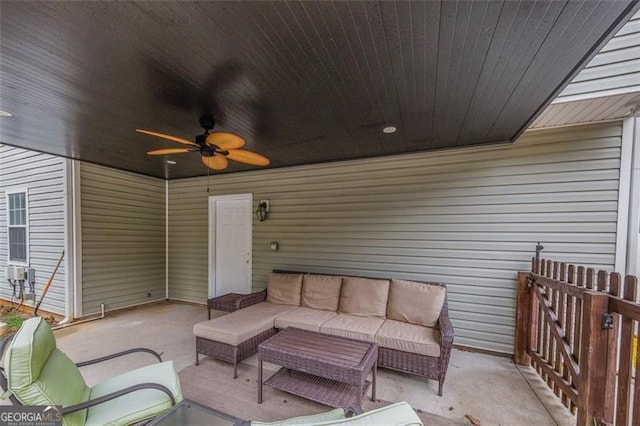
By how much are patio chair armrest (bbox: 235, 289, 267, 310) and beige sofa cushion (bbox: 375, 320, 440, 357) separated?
1.99m

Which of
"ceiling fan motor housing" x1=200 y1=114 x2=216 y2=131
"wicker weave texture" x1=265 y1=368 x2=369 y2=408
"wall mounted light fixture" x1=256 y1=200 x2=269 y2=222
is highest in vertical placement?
"ceiling fan motor housing" x1=200 y1=114 x2=216 y2=131

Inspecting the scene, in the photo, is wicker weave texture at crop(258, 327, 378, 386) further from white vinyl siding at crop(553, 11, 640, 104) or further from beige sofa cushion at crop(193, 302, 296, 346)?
white vinyl siding at crop(553, 11, 640, 104)

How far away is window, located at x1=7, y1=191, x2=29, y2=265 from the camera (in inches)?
206

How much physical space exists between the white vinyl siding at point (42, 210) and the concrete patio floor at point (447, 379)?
1094 millimetres

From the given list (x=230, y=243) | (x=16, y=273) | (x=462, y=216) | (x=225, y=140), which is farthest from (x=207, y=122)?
(x=16, y=273)

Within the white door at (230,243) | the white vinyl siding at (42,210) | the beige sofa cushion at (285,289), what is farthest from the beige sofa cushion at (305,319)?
the white vinyl siding at (42,210)

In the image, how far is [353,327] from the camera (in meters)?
3.11

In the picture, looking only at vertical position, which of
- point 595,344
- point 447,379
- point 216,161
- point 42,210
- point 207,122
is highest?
point 207,122

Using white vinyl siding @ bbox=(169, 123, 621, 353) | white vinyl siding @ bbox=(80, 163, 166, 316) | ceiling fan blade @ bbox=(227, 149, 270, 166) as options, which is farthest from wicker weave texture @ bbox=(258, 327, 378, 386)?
white vinyl siding @ bbox=(80, 163, 166, 316)

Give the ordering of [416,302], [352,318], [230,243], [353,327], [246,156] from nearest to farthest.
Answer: [246,156], [353,327], [416,302], [352,318], [230,243]

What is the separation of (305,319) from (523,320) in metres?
2.63

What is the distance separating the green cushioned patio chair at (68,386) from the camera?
1.49 m

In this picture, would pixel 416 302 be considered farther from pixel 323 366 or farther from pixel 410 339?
pixel 323 366

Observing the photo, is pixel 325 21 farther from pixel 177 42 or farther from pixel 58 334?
pixel 58 334
